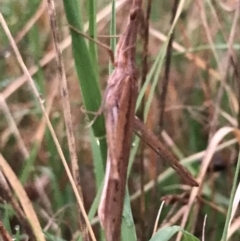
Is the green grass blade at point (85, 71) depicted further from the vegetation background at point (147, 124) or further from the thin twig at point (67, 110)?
the vegetation background at point (147, 124)

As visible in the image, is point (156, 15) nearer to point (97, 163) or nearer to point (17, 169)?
point (17, 169)

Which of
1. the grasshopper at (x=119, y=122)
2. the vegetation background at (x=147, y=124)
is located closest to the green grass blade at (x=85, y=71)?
the grasshopper at (x=119, y=122)

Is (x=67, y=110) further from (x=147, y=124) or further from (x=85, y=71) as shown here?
(x=147, y=124)

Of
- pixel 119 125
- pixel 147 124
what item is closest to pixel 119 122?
pixel 119 125

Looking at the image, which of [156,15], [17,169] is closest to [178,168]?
[17,169]

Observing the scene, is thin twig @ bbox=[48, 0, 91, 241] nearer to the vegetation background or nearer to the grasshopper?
the grasshopper

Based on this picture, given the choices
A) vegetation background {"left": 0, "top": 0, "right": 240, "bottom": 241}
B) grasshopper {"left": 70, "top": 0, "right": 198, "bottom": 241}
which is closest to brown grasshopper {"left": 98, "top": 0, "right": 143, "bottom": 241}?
grasshopper {"left": 70, "top": 0, "right": 198, "bottom": 241}
